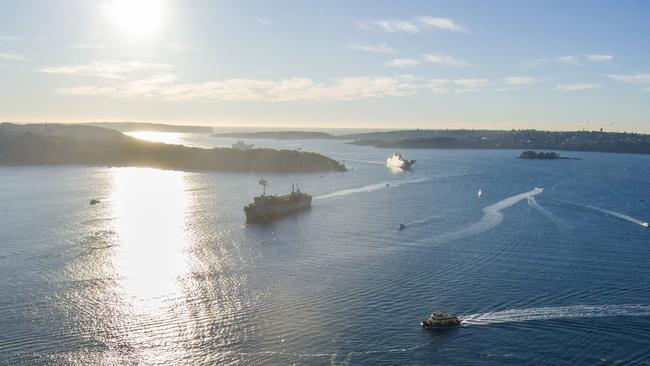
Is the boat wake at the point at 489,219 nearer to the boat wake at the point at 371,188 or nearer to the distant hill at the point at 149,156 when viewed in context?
→ the boat wake at the point at 371,188

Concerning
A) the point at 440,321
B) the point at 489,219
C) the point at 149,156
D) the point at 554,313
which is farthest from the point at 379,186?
the point at 149,156

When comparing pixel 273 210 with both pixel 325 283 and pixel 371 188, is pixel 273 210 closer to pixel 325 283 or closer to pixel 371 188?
pixel 371 188

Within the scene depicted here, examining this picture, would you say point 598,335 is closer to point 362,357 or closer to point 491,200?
point 362,357

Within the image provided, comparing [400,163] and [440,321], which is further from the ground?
[400,163]

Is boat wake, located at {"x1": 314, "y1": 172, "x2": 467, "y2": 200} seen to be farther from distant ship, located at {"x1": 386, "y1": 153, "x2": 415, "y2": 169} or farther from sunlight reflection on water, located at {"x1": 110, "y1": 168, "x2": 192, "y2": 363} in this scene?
sunlight reflection on water, located at {"x1": 110, "y1": 168, "x2": 192, "y2": 363}

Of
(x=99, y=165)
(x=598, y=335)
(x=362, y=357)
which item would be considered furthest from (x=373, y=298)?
(x=99, y=165)
